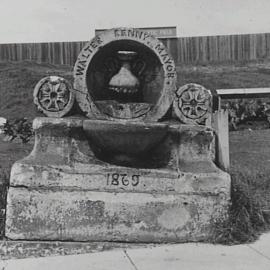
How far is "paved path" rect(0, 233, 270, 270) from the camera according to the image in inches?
164

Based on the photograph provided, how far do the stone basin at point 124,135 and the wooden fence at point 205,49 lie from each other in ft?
77.3

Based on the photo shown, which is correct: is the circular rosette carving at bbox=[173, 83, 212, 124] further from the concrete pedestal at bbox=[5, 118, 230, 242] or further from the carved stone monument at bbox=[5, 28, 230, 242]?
the concrete pedestal at bbox=[5, 118, 230, 242]

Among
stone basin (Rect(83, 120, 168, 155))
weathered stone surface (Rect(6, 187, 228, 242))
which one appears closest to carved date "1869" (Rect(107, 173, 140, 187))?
weathered stone surface (Rect(6, 187, 228, 242))

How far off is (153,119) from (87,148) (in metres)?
0.72

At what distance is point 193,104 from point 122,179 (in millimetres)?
1051

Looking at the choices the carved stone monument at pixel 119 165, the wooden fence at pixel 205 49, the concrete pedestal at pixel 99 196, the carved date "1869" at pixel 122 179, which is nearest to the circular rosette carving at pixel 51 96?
the carved stone monument at pixel 119 165

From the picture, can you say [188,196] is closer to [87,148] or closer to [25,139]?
[87,148]

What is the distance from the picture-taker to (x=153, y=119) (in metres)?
5.18

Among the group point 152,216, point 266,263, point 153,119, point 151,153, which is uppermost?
point 153,119

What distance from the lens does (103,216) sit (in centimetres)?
470

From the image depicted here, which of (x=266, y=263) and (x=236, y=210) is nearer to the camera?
(x=266, y=263)

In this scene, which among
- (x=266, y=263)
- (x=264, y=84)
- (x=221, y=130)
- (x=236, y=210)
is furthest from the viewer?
(x=264, y=84)

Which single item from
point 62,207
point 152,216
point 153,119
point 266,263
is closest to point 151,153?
point 153,119

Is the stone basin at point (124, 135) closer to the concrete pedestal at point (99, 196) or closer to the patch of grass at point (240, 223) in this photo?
the concrete pedestal at point (99, 196)
